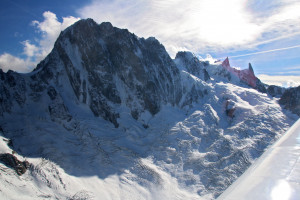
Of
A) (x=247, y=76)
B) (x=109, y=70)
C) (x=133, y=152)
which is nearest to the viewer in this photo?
(x=133, y=152)

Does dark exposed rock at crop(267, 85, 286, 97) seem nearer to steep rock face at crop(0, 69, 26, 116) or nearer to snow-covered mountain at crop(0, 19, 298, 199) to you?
snow-covered mountain at crop(0, 19, 298, 199)

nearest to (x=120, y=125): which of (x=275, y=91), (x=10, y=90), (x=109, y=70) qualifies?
(x=109, y=70)

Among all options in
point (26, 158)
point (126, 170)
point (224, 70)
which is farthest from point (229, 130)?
point (224, 70)

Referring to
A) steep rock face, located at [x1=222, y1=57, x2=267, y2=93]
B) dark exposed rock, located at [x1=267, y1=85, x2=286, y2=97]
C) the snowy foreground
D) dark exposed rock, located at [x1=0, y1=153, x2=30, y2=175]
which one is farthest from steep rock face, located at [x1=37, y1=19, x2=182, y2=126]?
dark exposed rock, located at [x1=267, y1=85, x2=286, y2=97]

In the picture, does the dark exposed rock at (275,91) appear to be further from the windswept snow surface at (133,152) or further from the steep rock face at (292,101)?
the windswept snow surface at (133,152)

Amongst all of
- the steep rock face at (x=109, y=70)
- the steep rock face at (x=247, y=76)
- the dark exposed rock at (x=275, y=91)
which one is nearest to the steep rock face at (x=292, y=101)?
the steep rock face at (x=247, y=76)

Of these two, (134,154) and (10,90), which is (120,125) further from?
(10,90)
